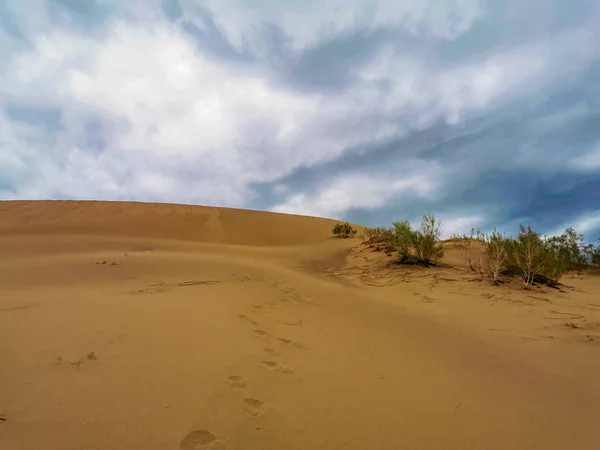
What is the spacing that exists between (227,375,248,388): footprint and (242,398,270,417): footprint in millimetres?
187

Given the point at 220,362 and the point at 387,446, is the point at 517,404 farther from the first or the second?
the point at 220,362

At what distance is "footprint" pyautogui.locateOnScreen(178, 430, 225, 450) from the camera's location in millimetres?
1642

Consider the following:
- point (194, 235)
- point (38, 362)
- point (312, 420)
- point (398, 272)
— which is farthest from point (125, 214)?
point (312, 420)

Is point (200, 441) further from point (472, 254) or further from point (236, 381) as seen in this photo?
point (472, 254)

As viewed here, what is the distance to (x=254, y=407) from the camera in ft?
6.79

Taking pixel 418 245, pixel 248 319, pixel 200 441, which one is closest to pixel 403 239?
pixel 418 245

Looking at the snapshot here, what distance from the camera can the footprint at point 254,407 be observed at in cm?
200

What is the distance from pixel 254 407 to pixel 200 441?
44 centimetres

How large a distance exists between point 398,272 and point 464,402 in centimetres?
553

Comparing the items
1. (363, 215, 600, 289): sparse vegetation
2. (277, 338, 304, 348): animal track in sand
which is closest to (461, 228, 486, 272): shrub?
(363, 215, 600, 289): sparse vegetation

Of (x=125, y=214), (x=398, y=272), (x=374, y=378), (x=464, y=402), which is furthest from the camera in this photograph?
(x=125, y=214)

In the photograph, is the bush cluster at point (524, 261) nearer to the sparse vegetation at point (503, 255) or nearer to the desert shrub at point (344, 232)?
the sparse vegetation at point (503, 255)

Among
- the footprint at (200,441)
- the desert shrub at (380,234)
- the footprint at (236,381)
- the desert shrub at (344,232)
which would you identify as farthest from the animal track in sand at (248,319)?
the desert shrub at (344,232)

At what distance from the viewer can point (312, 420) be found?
6.46ft
